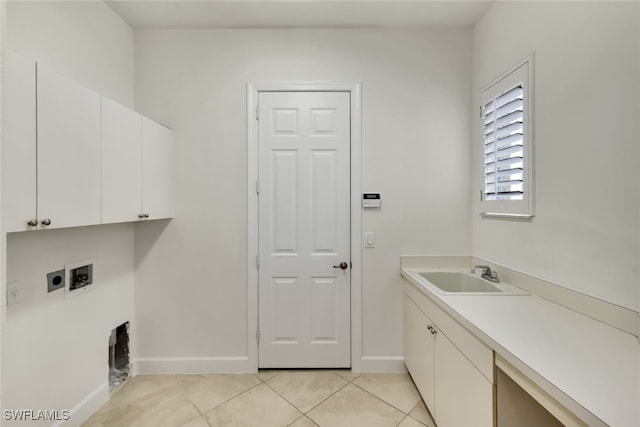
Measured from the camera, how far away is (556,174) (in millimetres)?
1554

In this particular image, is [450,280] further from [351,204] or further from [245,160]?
[245,160]

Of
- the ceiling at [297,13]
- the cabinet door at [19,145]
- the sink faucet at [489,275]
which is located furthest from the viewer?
the ceiling at [297,13]

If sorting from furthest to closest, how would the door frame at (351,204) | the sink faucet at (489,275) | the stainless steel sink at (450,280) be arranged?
the door frame at (351,204) < the stainless steel sink at (450,280) < the sink faucet at (489,275)

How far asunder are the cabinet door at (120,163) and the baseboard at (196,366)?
4.20ft

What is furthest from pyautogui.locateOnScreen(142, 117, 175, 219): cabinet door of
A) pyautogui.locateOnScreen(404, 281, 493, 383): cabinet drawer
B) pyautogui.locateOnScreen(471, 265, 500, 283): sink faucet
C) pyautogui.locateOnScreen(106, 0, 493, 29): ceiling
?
Answer: pyautogui.locateOnScreen(471, 265, 500, 283): sink faucet

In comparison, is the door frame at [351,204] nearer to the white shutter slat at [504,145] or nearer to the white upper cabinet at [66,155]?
the white upper cabinet at [66,155]

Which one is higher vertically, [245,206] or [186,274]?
[245,206]

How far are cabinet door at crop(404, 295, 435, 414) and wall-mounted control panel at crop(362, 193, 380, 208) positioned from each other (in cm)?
78

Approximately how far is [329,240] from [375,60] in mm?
1537

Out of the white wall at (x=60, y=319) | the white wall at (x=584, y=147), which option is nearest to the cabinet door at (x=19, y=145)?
the white wall at (x=60, y=319)

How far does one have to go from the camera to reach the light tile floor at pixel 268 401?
1.87 m

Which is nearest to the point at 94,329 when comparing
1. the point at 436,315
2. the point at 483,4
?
the point at 436,315

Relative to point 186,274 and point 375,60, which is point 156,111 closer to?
point 186,274

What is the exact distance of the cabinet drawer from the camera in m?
1.21
